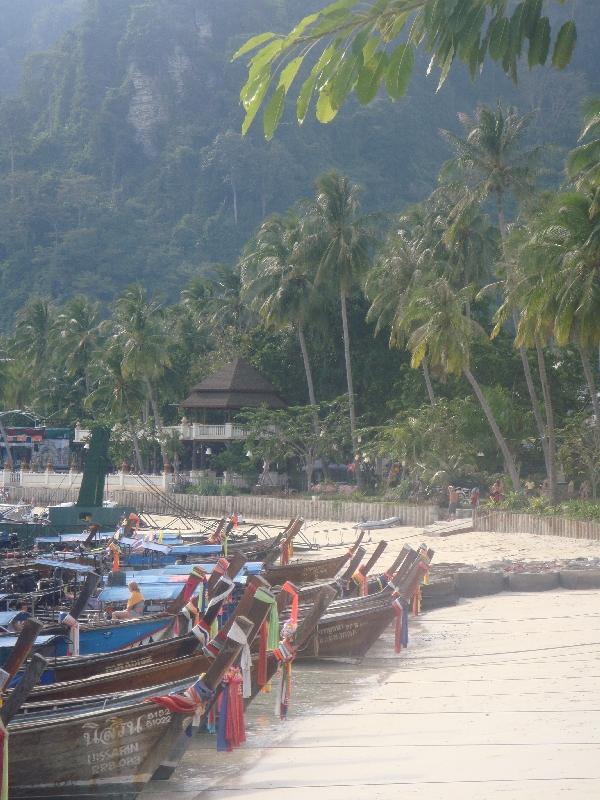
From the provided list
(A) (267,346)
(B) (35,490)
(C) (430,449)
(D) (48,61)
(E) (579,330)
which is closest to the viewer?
(E) (579,330)

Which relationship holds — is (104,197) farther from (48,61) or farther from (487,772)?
(487,772)

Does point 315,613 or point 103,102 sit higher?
point 103,102

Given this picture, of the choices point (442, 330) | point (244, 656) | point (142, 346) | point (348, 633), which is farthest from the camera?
point (142, 346)

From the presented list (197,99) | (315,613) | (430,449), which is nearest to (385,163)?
(197,99)

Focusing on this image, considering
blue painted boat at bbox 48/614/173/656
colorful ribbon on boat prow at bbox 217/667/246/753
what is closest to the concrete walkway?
colorful ribbon on boat prow at bbox 217/667/246/753

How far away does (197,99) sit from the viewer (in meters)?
158

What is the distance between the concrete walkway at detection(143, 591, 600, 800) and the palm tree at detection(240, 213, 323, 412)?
33.8 m

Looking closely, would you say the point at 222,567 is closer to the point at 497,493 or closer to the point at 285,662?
the point at 285,662

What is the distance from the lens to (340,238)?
2016 inches

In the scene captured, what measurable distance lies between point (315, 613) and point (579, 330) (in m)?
13.8

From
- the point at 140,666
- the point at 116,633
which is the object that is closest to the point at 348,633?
the point at 116,633

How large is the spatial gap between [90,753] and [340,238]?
139 ft

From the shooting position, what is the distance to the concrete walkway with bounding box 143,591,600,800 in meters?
10.9

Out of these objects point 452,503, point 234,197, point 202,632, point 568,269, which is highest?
point 234,197
